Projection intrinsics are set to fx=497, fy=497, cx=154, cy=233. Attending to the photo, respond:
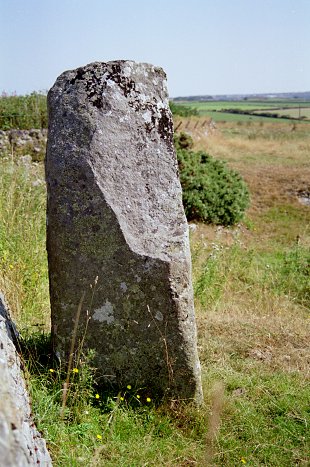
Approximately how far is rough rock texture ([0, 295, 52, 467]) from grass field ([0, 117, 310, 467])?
0.28 m

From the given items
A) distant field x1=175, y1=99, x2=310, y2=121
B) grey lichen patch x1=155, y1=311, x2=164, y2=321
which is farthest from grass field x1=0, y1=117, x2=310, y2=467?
distant field x1=175, y1=99, x2=310, y2=121

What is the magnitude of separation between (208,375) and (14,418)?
2.31m

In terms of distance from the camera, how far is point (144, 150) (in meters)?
3.40

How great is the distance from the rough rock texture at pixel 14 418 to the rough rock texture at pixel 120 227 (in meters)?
0.62

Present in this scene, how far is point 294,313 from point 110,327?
358 centimetres

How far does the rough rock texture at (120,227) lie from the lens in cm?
330

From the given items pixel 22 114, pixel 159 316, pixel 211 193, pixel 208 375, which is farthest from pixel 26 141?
pixel 159 316

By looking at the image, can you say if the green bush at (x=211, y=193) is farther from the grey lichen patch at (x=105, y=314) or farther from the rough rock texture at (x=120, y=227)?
the grey lichen patch at (x=105, y=314)

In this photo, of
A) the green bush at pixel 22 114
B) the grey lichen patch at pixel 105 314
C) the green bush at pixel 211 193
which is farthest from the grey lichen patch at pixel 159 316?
the green bush at pixel 22 114

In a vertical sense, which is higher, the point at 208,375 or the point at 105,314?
the point at 105,314

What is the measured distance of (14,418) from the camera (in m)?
1.91

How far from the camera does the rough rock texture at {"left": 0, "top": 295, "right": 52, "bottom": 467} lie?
5.56 feet

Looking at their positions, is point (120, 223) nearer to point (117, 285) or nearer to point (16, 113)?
point (117, 285)

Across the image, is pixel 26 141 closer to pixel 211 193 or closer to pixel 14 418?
pixel 211 193
